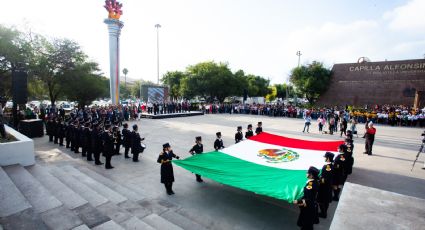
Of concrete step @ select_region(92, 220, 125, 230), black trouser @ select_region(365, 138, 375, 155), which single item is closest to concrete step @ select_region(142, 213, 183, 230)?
concrete step @ select_region(92, 220, 125, 230)

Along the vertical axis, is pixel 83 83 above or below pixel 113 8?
below

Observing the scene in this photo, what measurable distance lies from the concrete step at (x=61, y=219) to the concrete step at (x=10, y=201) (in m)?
0.39

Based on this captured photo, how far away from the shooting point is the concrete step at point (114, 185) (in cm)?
645

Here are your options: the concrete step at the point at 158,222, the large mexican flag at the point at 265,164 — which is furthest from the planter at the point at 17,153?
the concrete step at the point at 158,222

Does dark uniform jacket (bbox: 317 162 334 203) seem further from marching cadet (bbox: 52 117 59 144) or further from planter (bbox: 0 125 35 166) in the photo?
marching cadet (bbox: 52 117 59 144)

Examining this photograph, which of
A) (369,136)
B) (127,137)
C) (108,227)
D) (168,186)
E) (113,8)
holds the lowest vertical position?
(168,186)

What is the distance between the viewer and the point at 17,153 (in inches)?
298

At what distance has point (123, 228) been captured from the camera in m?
→ 4.33

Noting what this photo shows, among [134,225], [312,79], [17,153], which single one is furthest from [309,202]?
[312,79]

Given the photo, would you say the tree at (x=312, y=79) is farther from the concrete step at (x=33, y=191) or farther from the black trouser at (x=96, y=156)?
the concrete step at (x=33, y=191)

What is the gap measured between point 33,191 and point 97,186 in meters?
1.52

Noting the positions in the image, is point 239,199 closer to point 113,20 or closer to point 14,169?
point 14,169

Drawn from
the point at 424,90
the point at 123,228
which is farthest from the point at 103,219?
the point at 424,90

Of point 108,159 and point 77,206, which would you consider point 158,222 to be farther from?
point 108,159
